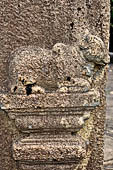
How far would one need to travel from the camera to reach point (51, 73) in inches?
43.5

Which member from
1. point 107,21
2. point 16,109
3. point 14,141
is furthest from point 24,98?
point 107,21

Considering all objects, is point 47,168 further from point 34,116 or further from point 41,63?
point 41,63

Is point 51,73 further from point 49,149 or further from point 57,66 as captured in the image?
point 49,149

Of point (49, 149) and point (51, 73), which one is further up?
point (51, 73)

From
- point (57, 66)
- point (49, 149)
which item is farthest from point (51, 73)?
point (49, 149)

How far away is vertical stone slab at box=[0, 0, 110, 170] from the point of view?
3.60 ft

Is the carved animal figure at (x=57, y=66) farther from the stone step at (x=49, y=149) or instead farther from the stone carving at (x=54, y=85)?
the stone step at (x=49, y=149)

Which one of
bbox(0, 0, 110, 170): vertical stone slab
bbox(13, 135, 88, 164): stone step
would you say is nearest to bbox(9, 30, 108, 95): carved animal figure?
bbox(0, 0, 110, 170): vertical stone slab

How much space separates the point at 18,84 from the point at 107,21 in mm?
406

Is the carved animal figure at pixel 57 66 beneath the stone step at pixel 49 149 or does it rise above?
above

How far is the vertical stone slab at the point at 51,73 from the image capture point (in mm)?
1099

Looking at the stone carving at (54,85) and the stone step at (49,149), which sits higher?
the stone carving at (54,85)

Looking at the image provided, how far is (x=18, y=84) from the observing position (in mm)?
1099

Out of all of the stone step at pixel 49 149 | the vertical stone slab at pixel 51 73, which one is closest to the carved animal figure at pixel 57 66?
the vertical stone slab at pixel 51 73
